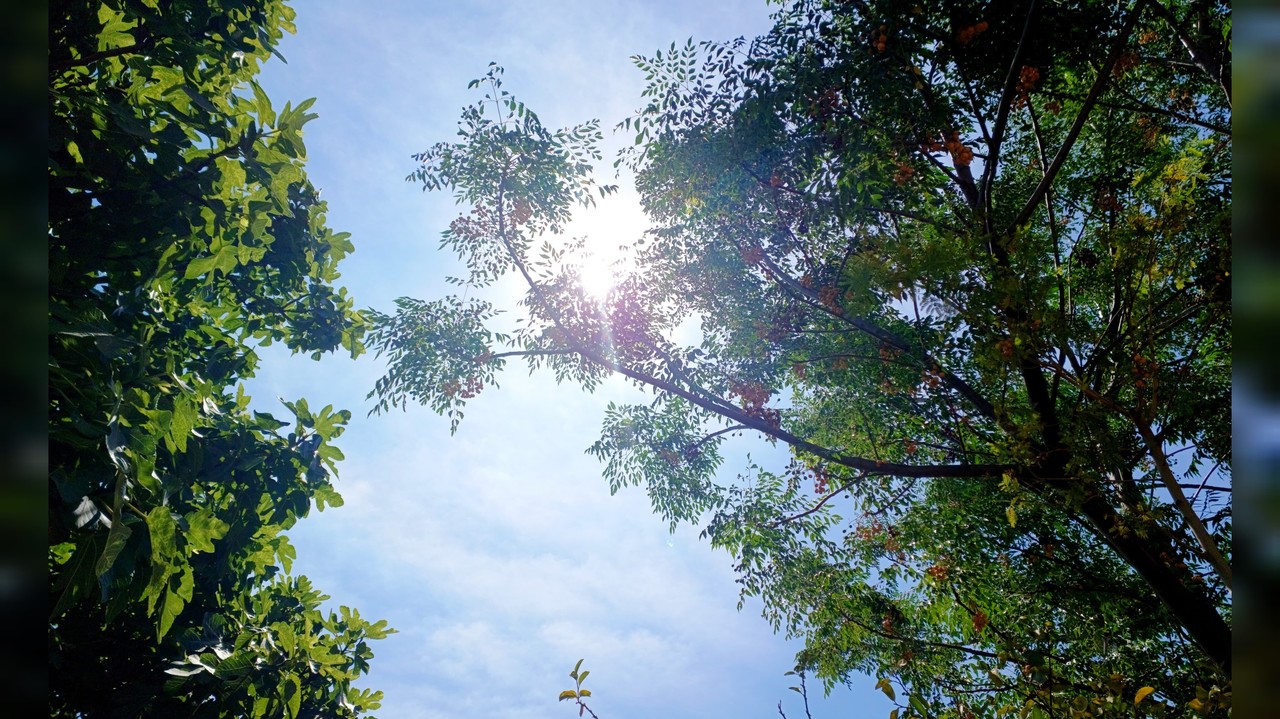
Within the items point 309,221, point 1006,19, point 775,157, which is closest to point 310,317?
point 309,221

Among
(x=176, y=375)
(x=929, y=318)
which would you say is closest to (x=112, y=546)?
A: (x=176, y=375)

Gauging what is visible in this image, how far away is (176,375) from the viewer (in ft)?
14.1

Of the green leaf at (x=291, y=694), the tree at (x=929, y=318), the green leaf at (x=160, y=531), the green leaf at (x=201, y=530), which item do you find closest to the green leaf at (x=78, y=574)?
the green leaf at (x=160, y=531)

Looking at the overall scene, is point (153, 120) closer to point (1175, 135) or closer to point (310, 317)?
point (310, 317)

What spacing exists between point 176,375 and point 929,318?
22.9ft

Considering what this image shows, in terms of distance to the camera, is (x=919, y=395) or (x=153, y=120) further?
(x=919, y=395)

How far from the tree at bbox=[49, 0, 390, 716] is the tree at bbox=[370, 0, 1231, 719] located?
10.3 feet

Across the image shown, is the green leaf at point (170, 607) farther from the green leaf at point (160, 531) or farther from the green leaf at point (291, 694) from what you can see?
the green leaf at point (291, 694)

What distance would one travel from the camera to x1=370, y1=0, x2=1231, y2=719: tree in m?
4.89

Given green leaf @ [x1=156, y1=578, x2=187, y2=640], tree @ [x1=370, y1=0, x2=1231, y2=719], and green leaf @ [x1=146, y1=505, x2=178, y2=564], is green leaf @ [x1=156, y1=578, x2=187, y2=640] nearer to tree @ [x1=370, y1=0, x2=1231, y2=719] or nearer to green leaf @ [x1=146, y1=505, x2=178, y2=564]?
green leaf @ [x1=146, y1=505, x2=178, y2=564]

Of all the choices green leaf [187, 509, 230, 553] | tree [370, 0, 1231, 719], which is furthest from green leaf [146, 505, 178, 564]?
tree [370, 0, 1231, 719]

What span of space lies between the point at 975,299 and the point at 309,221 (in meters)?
5.21

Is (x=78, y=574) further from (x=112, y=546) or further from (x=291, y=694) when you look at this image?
(x=291, y=694)
